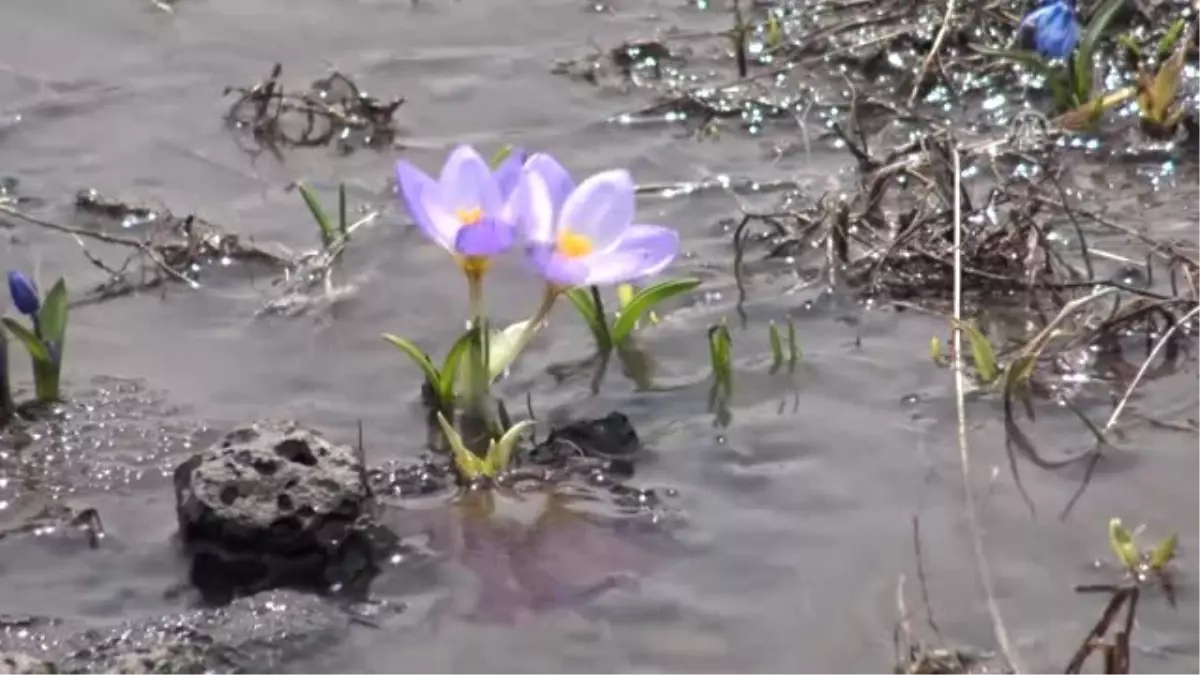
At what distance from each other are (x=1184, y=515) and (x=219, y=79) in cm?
279

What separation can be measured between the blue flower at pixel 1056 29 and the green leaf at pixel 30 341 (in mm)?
2421

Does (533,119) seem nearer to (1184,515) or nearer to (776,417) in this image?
(776,417)

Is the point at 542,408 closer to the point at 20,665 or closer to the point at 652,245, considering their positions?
the point at 652,245

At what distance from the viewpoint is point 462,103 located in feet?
15.3

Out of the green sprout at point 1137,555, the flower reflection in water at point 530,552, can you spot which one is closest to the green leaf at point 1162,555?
the green sprout at point 1137,555

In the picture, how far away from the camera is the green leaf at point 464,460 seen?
3.08 meters

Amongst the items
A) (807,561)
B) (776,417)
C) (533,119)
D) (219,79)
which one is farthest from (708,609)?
(219,79)

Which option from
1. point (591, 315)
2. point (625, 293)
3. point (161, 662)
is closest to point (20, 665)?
point (161, 662)

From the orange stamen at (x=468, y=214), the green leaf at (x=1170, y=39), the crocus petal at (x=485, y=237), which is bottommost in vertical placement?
the crocus petal at (x=485, y=237)

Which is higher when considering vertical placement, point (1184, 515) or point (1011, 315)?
point (1011, 315)

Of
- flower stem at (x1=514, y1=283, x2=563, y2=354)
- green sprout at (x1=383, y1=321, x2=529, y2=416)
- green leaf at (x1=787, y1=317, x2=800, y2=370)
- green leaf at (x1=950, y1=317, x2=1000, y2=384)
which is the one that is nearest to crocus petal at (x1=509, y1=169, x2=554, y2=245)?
flower stem at (x1=514, y1=283, x2=563, y2=354)

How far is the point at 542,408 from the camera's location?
336 cm

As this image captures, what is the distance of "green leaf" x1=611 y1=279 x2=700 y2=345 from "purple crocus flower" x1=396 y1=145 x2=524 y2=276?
401mm

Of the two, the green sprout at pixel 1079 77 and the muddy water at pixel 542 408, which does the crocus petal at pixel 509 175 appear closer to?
the muddy water at pixel 542 408
